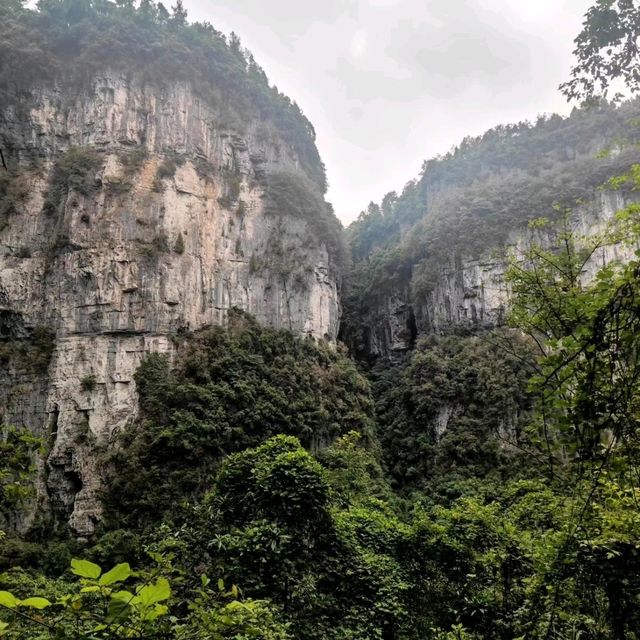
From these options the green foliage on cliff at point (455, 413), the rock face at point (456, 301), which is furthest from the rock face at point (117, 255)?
the green foliage on cliff at point (455, 413)

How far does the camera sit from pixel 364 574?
650 cm

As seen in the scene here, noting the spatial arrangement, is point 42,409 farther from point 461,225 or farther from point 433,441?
point 461,225

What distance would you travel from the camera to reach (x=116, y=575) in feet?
3.55

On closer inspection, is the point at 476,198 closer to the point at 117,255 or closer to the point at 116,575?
the point at 117,255

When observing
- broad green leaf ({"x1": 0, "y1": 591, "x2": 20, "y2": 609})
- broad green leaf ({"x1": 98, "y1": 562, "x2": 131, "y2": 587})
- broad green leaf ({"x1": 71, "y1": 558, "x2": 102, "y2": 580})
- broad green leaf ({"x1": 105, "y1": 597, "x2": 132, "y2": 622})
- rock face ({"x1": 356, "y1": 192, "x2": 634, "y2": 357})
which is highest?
rock face ({"x1": 356, "y1": 192, "x2": 634, "y2": 357})

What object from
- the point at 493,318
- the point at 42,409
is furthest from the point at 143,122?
the point at 493,318

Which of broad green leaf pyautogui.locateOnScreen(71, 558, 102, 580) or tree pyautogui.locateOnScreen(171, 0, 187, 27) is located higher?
tree pyautogui.locateOnScreen(171, 0, 187, 27)

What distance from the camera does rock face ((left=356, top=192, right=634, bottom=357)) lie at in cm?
2647

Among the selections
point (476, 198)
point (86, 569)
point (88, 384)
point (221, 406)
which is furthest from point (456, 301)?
point (86, 569)

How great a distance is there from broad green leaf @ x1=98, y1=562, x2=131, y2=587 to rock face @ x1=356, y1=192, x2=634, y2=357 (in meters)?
25.8

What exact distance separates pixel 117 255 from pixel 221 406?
819 centimetres

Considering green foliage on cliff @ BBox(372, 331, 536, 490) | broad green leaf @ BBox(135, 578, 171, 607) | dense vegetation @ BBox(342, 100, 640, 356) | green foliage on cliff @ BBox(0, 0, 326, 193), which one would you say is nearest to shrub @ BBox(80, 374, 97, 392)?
green foliage on cliff @ BBox(372, 331, 536, 490)

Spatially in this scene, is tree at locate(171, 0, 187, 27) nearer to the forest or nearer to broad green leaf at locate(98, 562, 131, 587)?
the forest

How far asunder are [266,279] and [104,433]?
10.7m
